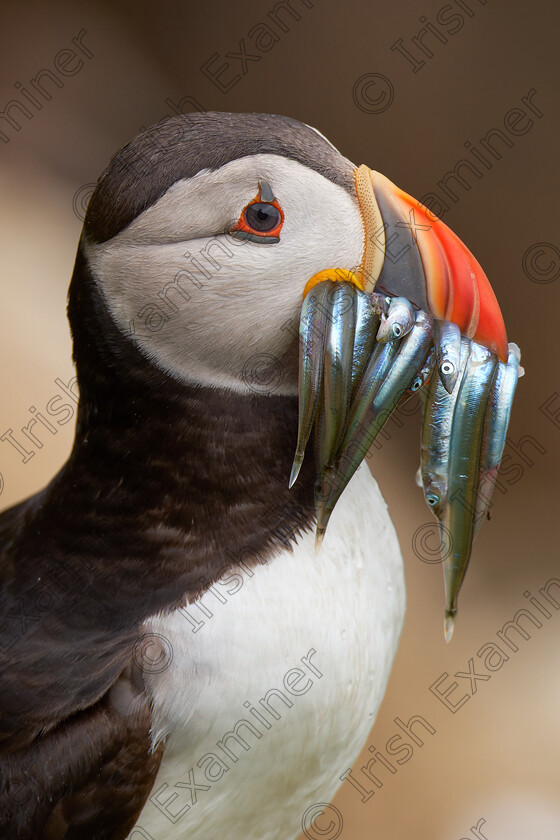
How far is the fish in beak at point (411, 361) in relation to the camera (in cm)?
98

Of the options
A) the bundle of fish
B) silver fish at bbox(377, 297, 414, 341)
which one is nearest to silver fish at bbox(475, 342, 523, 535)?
the bundle of fish

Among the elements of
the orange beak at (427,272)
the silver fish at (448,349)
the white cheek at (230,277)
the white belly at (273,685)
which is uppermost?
the orange beak at (427,272)

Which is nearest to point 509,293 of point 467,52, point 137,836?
point 467,52

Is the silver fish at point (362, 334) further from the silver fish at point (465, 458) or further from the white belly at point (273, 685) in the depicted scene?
the white belly at point (273, 685)

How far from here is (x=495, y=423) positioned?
1022 millimetres

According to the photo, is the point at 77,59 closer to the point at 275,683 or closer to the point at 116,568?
the point at 116,568

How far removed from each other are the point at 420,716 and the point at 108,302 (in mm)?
1882

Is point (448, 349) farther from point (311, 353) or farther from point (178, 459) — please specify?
point (178, 459)

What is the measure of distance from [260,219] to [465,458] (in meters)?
0.36

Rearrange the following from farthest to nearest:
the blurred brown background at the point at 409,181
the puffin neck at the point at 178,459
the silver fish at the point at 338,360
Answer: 1. the blurred brown background at the point at 409,181
2. the puffin neck at the point at 178,459
3. the silver fish at the point at 338,360

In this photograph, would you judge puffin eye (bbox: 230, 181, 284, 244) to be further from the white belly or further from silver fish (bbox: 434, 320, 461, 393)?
the white belly

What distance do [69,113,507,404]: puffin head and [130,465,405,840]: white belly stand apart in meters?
0.27

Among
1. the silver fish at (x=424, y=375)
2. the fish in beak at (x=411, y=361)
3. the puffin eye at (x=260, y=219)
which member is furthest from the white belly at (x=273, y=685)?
the puffin eye at (x=260, y=219)

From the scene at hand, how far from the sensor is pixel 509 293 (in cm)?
256
